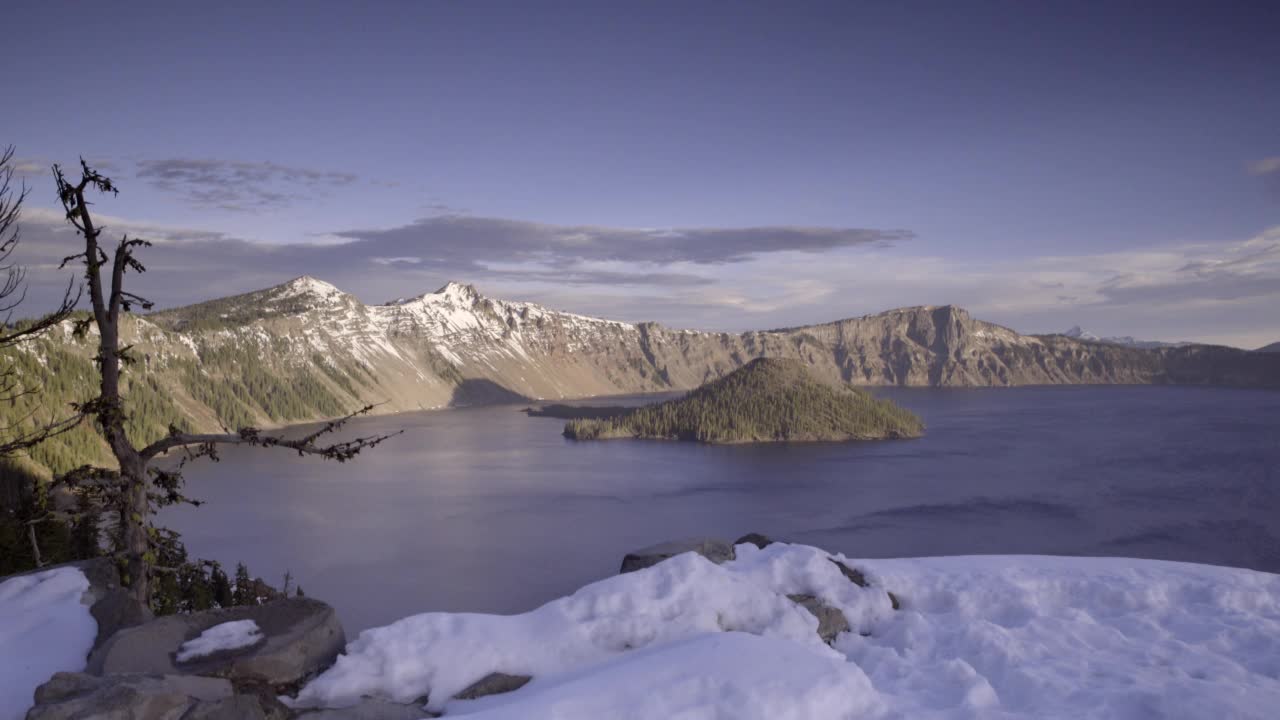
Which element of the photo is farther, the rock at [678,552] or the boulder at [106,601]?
the rock at [678,552]

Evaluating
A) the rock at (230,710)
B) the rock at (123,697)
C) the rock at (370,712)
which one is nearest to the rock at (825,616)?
the rock at (370,712)

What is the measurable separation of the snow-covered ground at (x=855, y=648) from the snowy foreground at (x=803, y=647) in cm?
2

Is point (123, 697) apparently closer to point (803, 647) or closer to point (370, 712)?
point (370, 712)

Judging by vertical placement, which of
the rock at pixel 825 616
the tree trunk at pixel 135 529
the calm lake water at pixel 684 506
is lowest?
the calm lake water at pixel 684 506

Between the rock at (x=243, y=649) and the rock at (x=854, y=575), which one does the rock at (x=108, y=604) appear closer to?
the rock at (x=243, y=649)

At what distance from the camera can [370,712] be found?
7020 millimetres

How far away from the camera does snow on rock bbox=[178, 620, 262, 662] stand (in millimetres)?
7535

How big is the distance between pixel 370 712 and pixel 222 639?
202cm

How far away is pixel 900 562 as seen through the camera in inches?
499

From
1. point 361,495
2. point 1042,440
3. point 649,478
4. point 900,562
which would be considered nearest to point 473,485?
point 361,495

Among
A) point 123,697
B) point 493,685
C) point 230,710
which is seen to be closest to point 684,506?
point 493,685

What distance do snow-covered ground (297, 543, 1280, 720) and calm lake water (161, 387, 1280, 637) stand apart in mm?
34736

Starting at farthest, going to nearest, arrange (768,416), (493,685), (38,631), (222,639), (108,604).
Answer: (768,416), (108,604), (38,631), (222,639), (493,685)

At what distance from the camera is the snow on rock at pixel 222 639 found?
24.7ft
